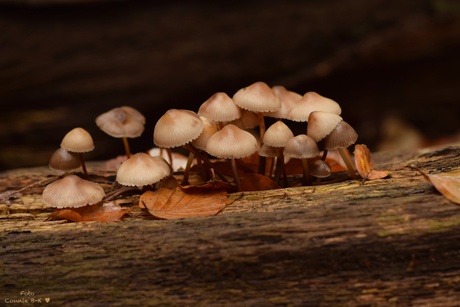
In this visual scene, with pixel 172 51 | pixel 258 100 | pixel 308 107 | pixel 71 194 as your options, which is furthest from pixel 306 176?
pixel 172 51

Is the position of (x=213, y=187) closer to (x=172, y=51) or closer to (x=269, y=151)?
(x=269, y=151)

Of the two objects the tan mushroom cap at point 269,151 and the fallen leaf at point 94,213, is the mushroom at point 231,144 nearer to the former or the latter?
the tan mushroom cap at point 269,151

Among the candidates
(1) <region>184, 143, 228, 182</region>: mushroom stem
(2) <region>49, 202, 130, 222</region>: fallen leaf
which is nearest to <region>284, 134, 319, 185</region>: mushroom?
A: (1) <region>184, 143, 228, 182</region>: mushroom stem

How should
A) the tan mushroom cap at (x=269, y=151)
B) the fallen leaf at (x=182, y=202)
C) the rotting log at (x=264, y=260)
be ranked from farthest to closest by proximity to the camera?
the tan mushroom cap at (x=269, y=151), the fallen leaf at (x=182, y=202), the rotting log at (x=264, y=260)

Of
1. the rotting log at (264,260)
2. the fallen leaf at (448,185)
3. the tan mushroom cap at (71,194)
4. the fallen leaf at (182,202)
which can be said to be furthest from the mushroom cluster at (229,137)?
the fallen leaf at (448,185)

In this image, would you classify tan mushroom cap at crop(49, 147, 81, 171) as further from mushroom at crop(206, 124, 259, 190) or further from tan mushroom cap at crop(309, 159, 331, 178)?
tan mushroom cap at crop(309, 159, 331, 178)

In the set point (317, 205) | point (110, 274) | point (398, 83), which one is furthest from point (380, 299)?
point (398, 83)

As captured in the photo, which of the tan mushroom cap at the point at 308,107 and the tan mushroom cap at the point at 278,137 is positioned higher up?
the tan mushroom cap at the point at 308,107
